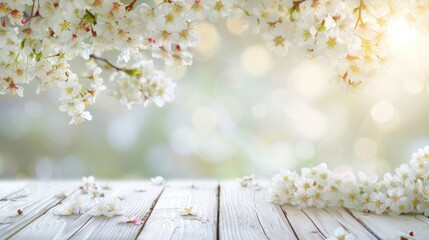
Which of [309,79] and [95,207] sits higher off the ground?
[309,79]

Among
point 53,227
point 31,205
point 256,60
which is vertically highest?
point 256,60

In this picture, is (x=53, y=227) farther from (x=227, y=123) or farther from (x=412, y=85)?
(x=412, y=85)

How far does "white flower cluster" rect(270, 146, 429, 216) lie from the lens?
7.28ft

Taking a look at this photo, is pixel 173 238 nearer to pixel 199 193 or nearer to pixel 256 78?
pixel 199 193

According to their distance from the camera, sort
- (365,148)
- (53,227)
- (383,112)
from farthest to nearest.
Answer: (383,112)
(365,148)
(53,227)

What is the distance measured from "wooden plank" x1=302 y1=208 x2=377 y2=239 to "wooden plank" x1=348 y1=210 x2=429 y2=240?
3 centimetres

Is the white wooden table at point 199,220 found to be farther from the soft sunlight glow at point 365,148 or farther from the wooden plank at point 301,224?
the soft sunlight glow at point 365,148

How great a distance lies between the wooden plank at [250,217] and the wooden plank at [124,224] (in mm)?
278

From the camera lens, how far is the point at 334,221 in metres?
2.08

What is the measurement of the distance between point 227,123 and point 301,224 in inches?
144

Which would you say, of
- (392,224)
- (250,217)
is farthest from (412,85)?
(250,217)

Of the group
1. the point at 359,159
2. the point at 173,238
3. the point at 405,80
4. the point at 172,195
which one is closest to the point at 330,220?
the point at 173,238

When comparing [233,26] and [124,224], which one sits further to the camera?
[233,26]

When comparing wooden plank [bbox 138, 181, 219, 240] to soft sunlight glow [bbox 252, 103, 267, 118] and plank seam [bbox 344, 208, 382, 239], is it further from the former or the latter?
soft sunlight glow [bbox 252, 103, 267, 118]
